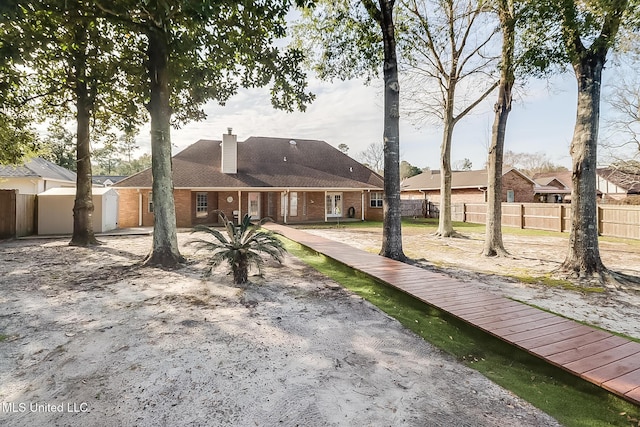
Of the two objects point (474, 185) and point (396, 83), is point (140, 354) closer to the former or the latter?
point (396, 83)

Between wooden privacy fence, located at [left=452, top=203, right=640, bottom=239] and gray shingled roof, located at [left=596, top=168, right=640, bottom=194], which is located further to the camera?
gray shingled roof, located at [left=596, top=168, right=640, bottom=194]

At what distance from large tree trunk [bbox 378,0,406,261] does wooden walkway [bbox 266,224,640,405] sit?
8.07 ft

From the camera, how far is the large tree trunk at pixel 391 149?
8.50 m

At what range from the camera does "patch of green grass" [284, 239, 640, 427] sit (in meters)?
2.49

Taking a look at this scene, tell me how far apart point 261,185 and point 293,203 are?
2819 mm

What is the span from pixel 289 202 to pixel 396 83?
13826 millimetres

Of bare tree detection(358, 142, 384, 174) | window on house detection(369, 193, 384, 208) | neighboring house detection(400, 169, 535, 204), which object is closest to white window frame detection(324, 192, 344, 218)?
window on house detection(369, 193, 384, 208)

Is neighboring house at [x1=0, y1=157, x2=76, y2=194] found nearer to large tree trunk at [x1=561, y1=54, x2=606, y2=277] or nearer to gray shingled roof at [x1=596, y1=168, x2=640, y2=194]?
large tree trunk at [x1=561, y1=54, x2=606, y2=277]

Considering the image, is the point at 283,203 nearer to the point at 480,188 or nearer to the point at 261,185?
the point at 261,185

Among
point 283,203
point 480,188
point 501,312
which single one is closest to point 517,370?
point 501,312

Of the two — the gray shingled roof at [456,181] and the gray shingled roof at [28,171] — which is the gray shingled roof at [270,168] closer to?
the gray shingled roof at [28,171]

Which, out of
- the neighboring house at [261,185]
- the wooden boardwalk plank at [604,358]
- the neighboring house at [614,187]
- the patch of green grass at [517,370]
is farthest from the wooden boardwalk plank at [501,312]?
the neighboring house at [614,187]

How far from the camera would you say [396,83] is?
855cm

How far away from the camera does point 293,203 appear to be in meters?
21.5
